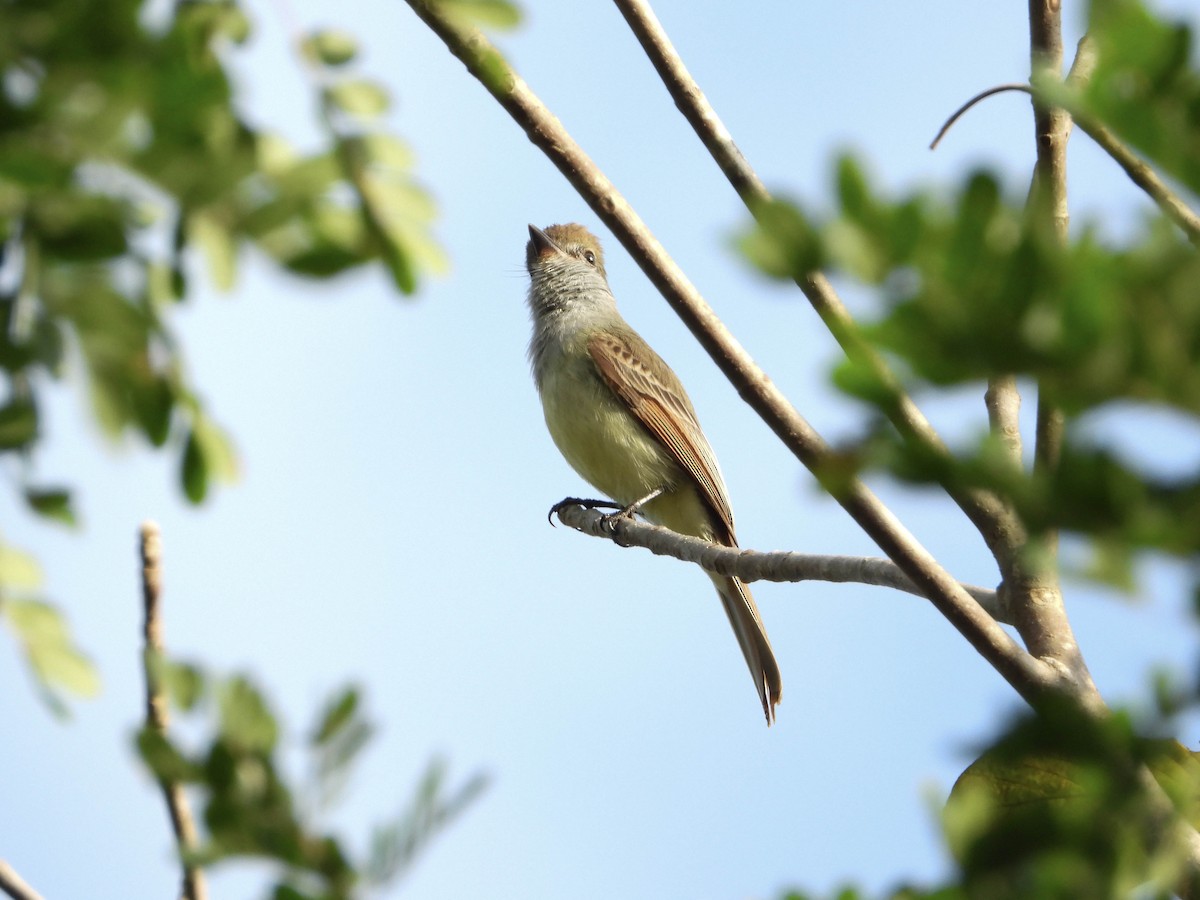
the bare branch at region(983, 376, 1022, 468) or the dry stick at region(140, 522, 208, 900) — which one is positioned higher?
the bare branch at region(983, 376, 1022, 468)

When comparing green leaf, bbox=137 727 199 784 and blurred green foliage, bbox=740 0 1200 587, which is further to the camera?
green leaf, bbox=137 727 199 784

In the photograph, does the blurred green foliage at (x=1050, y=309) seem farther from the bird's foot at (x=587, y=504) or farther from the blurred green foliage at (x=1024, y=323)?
the bird's foot at (x=587, y=504)

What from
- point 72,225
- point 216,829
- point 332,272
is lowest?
point 216,829

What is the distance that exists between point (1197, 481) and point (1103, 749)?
28cm

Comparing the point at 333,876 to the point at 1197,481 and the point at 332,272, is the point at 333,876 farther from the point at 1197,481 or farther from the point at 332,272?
the point at 1197,481

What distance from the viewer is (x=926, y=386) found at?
101cm

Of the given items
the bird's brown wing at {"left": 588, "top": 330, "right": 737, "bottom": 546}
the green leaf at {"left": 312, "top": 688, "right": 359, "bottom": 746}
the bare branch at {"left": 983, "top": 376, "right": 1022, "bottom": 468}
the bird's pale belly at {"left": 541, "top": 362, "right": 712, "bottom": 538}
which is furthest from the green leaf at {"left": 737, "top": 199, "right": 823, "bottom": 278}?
the bird's brown wing at {"left": 588, "top": 330, "right": 737, "bottom": 546}

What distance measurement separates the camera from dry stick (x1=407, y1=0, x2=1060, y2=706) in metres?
4.16

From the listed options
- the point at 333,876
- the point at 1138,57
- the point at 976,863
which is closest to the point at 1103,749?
the point at 976,863

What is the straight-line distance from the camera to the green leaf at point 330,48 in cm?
179

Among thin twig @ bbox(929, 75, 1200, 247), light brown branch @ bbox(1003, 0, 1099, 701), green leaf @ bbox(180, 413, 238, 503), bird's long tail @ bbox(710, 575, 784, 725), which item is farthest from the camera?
bird's long tail @ bbox(710, 575, 784, 725)

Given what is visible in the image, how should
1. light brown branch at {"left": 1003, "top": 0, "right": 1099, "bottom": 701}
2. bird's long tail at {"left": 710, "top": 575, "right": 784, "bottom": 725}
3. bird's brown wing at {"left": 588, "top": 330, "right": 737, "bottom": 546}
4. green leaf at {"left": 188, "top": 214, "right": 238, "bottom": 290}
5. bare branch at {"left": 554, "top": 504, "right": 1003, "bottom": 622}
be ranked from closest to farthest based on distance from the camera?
green leaf at {"left": 188, "top": 214, "right": 238, "bottom": 290} → light brown branch at {"left": 1003, "top": 0, "right": 1099, "bottom": 701} → bare branch at {"left": 554, "top": 504, "right": 1003, "bottom": 622} → bird's long tail at {"left": 710, "top": 575, "right": 784, "bottom": 725} → bird's brown wing at {"left": 588, "top": 330, "right": 737, "bottom": 546}

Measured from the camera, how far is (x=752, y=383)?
14.9 feet

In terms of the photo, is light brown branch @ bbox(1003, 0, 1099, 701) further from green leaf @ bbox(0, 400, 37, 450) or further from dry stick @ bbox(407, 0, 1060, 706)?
green leaf @ bbox(0, 400, 37, 450)
